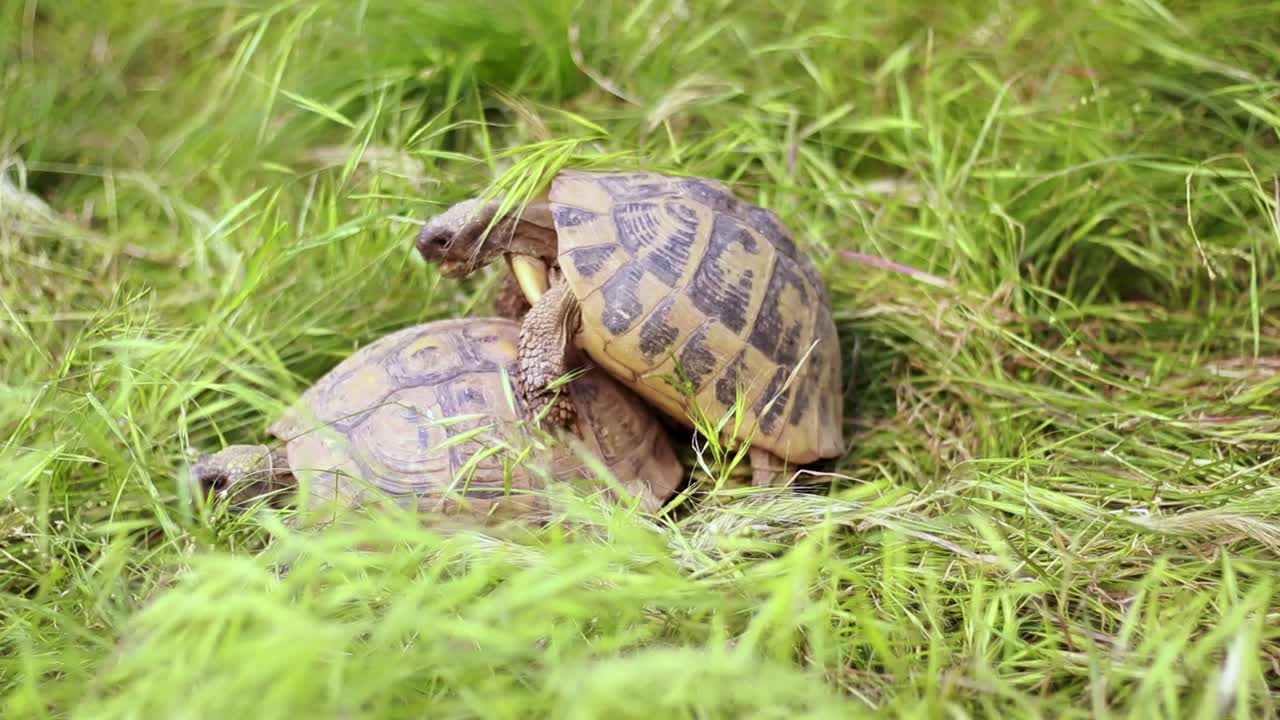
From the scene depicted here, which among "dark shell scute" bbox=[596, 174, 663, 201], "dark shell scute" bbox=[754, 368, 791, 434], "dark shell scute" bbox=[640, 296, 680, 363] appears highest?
"dark shell scute" bbox=[596, 174, 663, 201]

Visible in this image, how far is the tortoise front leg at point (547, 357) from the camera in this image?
2135 mm

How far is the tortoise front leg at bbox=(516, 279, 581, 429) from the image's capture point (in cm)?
213

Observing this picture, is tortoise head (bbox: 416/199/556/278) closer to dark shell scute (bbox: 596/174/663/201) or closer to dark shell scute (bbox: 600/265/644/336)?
dark shell scute (bbox: 596/174/663/201)

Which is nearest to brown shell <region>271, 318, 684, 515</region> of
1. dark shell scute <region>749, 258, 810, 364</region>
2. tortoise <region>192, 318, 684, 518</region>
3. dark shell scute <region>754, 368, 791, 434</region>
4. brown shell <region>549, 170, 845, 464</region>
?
tortoise <region>192, 318, 684, 518</region>

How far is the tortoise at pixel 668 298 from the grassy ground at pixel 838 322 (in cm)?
16

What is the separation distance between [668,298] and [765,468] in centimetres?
54

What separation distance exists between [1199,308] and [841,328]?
1053 mm

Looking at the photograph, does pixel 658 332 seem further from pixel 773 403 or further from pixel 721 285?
pixel 773 403

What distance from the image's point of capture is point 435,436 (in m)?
2.09

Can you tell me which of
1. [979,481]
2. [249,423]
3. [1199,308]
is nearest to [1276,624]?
[979,481]

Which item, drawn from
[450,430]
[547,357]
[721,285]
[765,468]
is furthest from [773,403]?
[450,430]

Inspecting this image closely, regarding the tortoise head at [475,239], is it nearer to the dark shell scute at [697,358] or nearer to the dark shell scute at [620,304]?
the dark shell scute at [620,304]

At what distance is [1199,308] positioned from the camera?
267 centimetres

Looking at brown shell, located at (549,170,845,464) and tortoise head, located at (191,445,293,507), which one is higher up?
brown shell, located at (549,170,845,464)
